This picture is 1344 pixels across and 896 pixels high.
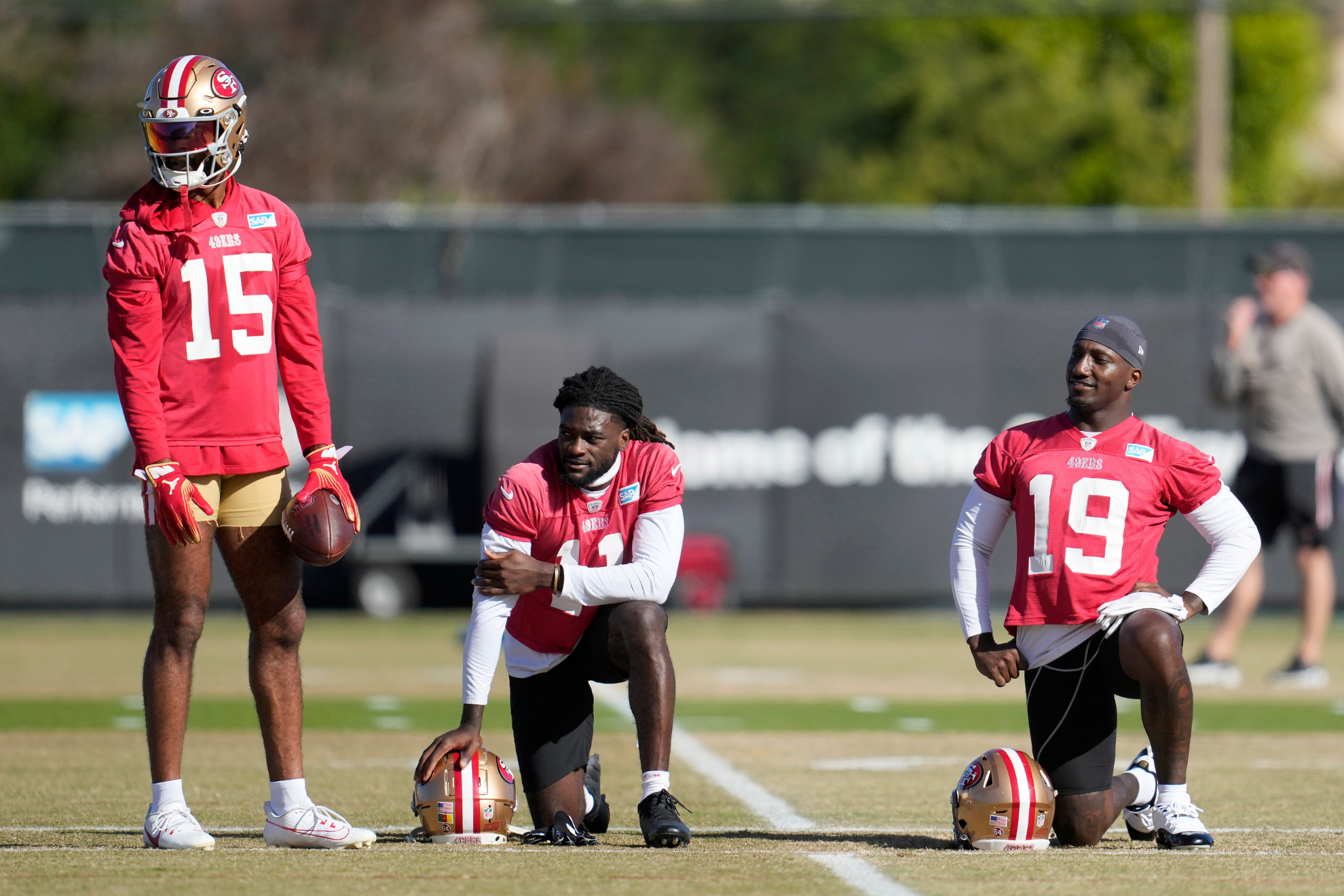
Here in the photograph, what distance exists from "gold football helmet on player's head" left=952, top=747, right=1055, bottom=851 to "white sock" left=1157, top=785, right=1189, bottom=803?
1.10 feet

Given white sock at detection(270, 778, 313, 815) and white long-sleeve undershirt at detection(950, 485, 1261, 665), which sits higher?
white long-sleeve undershirt at detection(950, 485, 1261, 665)

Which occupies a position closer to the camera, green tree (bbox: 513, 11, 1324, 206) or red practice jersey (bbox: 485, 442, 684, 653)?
red practice jersey (bbox: 485, 442, 684, 653)

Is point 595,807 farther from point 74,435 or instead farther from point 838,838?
point 74,435

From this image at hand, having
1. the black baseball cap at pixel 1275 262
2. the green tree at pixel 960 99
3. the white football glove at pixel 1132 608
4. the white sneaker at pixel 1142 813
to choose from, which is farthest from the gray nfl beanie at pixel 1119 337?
the green tree at pixel 960 99

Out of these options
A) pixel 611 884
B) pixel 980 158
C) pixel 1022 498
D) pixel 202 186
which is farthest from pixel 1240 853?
pixel 980 158

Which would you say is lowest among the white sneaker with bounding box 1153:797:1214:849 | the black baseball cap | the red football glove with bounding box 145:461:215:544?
the white sneaker with bounding box 1153:797:1214:849

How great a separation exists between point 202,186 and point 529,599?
160 cm

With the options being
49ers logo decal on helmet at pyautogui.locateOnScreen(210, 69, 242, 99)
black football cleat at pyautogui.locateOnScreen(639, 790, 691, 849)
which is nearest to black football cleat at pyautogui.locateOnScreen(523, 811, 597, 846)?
black football cleat at pyautogui.locateOnScreen(639, 790, 691, 849)

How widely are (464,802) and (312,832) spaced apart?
1.47 ft

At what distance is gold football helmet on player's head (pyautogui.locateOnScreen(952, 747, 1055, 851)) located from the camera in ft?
17.5

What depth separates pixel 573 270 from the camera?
1572 centimetres

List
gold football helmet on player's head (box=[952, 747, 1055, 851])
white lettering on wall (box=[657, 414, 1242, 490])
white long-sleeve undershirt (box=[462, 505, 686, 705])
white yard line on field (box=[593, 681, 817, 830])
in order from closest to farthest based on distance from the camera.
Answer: gold football helmet on player's head (box=[952, 747, 1055, 851]) → white long-sleeve undershirt (box=[462, 505, 686, 705]) → white yard line on field (box=[593, 681, 817, 830]) → white lettering on wall (box=[657, 414, 1242, 490])

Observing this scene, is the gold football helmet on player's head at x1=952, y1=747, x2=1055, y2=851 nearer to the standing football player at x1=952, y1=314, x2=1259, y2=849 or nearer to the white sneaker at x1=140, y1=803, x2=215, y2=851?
the standing football player at x1=952, y1=314, x2=1259, y2=849

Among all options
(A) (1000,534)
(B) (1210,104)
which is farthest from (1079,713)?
(B) (1210,104)
